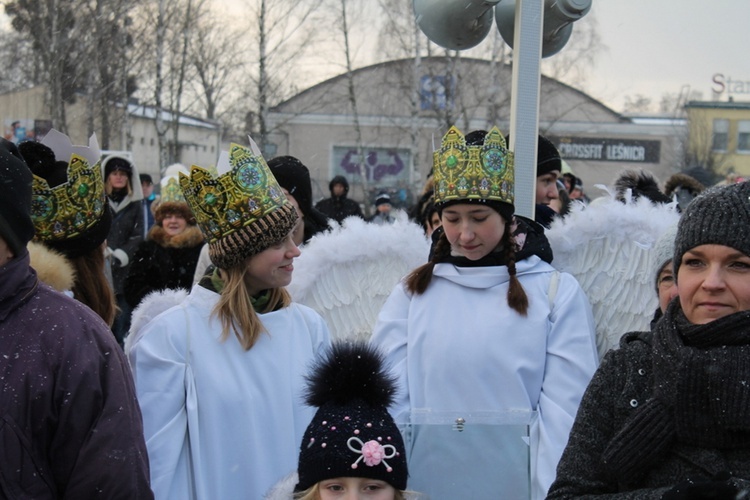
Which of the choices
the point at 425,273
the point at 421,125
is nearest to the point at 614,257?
the point at 425,273

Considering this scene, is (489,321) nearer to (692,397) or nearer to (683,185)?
(692,397)

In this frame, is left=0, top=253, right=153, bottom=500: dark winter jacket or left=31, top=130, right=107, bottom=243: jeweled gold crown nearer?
left=0, top=253, right=153, bottom=500: dark winter jacket

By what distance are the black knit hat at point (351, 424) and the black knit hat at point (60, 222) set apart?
4.10 ft

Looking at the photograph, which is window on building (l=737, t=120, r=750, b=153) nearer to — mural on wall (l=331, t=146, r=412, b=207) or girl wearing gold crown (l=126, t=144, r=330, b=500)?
mural on wall (l=331, t=146, r=412, b=207)

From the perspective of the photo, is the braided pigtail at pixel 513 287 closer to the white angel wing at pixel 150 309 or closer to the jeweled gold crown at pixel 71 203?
the white angel wing at pixel 150 309

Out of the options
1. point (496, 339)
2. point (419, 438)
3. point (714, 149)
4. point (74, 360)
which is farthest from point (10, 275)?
point (714, 149)

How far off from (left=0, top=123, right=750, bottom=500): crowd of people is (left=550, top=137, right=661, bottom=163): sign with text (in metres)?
43.9

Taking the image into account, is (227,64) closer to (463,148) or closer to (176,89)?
(176,89)

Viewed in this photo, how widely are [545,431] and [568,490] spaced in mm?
1070

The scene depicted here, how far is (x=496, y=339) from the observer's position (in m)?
3.55

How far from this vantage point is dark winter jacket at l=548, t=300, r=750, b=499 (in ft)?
6.95

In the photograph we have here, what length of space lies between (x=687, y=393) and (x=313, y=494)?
113 centimetres

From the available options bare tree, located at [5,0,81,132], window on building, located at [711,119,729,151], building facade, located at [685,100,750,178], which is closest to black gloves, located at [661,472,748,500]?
bare tree, located at [5,0,81,132]

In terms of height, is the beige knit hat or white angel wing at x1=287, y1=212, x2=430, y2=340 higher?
the beige knit hat
